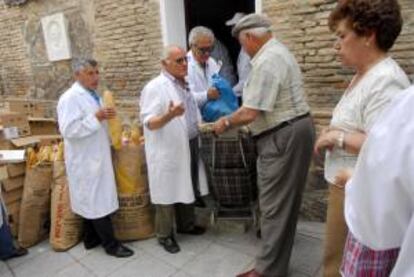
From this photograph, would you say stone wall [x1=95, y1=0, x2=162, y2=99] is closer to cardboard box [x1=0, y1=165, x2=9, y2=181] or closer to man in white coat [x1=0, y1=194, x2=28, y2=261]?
cardboard box [x1=0, y1=165, x2=9, y2=181]

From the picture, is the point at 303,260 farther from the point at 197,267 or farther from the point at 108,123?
the point at 108,123

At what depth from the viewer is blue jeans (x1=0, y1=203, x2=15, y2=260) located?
3.62m

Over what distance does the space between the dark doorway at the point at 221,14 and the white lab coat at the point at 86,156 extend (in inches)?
143

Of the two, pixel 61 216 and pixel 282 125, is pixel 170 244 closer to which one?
pixel 61 216

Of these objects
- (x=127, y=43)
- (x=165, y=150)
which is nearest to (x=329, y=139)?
(x=165, y=150)

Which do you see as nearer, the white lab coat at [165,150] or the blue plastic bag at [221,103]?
the white lab coat at [165,150]

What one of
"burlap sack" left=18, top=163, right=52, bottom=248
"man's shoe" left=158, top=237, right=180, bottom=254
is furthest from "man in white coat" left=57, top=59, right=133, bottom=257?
"burlap sack" left=18, top=163, right=52, bottom=248

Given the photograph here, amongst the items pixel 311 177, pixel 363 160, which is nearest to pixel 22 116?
pixel 311 177

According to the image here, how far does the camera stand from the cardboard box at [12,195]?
12.8 feet

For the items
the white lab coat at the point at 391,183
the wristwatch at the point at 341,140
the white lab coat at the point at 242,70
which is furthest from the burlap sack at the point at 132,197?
the white lab coat at the point at 391,183

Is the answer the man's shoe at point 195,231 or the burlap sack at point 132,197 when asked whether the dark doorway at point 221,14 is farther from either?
the man's shoe at point 195,231

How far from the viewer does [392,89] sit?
1740 mm

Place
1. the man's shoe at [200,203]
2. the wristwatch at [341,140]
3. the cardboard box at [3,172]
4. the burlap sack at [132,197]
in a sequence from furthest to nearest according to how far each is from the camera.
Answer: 1. the man's shoe at [200,203]
2. the cardboard box at [3,172]
3. the burlap sack at [132,197]
4. the wristwatch at [341,140]

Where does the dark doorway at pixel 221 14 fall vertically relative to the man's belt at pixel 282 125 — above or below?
above
